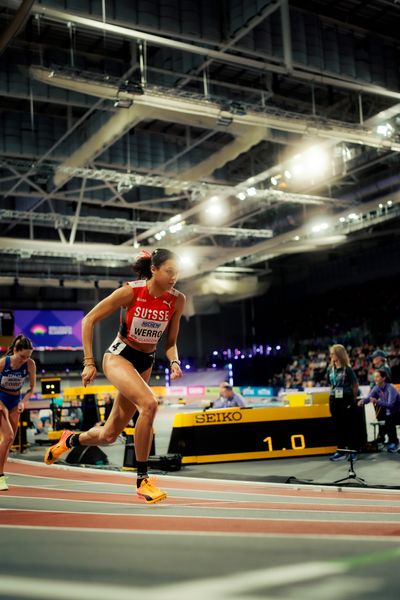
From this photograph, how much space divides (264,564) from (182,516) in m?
1.55

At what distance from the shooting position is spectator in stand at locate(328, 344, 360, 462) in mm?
8773

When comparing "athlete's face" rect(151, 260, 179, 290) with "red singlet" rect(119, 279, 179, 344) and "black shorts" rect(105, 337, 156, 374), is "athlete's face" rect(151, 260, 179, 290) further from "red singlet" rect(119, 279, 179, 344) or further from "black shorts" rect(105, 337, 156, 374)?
"black shorts" rect(105, 337, 156, 374)

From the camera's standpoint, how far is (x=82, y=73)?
421 inches

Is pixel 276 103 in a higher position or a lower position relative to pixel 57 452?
higher

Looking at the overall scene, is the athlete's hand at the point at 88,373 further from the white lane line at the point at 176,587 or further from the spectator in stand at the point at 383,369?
the spectator in stand at the point at 383,369

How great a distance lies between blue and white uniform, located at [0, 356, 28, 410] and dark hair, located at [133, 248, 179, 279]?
8.05 ft

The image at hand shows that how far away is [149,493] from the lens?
459 cm

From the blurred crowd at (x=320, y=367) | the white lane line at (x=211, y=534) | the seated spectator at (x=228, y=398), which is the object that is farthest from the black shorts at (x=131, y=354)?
the blurred crowd at (x=320, y=367)

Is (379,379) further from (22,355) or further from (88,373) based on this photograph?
(88,373)

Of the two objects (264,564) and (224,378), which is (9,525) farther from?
(224,378)

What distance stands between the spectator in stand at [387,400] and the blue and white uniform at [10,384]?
5287 millimetres

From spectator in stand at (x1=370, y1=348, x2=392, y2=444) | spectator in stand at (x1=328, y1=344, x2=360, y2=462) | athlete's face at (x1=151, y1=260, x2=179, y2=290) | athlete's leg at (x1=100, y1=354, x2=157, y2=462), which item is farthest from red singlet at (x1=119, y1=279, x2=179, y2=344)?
spectator in stand at (x1=370, y1=348, x2=392, y2=444)

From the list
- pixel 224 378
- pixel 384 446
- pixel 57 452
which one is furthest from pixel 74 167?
pixel 224 378

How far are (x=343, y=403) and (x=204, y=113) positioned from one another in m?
6.30
